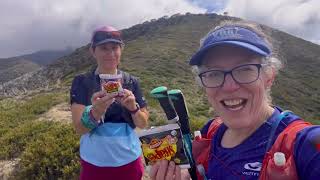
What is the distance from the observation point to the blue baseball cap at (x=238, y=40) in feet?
6.88

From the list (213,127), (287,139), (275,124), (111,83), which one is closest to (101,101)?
(111,83)

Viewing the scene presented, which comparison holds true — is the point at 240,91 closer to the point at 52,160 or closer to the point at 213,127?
the point at 213,127

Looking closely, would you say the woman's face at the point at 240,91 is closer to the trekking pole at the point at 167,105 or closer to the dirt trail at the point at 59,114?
the trekking pole at the point at 167,105

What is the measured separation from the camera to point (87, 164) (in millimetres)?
3945

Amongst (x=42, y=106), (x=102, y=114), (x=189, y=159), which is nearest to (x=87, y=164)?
(x=102, y=114)

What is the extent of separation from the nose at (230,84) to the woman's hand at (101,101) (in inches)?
61.4

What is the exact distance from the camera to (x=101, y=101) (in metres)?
3.57

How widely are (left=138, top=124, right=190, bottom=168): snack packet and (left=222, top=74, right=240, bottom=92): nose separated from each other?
1.05 feet

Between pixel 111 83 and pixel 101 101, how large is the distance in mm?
168

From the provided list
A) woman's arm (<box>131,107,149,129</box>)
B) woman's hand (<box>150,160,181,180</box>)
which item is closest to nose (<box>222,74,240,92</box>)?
Result: woman's hand (<box>150,160,181,180</box>)

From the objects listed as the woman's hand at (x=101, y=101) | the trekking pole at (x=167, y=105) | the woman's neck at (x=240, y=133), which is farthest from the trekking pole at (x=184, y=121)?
the woman's hand at (x=101, y=101)

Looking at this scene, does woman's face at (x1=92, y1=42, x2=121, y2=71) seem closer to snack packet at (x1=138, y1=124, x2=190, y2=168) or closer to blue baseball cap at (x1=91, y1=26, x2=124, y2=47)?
blue baseball cap at (x1=91, y1=26, x2=124, y2=47)

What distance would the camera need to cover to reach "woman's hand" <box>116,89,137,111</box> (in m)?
3.71

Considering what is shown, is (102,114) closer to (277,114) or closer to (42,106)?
(277,114)
